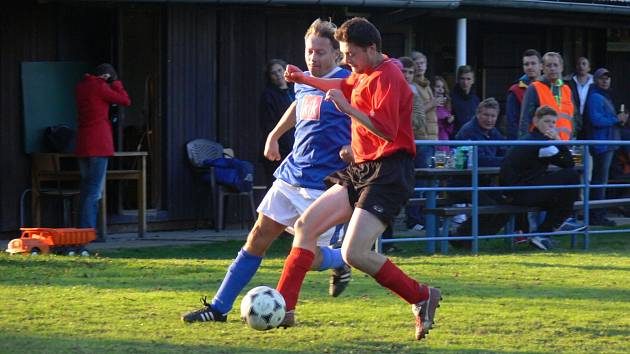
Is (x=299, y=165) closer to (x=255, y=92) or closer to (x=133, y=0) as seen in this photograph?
(x=133, y=0)

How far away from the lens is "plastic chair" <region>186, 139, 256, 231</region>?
16312 millimetres

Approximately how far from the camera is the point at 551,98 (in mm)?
14523

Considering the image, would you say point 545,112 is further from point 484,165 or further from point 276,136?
point 276,136

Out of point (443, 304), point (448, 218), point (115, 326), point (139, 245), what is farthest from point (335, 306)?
point (139, 245)

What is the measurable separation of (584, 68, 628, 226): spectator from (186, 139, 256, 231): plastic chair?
4162mm

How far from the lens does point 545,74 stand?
576 inches

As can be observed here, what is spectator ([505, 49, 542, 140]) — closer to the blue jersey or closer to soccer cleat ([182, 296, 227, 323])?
the blue jersey

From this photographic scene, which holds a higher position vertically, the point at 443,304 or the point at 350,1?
the point at 350,1

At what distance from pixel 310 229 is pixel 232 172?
8.40 m

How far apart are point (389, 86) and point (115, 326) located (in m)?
2.19

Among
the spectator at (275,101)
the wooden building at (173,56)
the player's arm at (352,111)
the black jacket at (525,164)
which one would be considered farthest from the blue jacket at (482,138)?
the player's arm at (352,111)

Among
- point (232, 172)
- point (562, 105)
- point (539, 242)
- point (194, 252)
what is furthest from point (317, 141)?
point (232, 172)

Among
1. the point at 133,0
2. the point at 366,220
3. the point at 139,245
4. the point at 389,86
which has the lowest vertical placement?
the point at 139,245

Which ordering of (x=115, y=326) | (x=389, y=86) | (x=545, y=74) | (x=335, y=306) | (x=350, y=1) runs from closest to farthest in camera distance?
(x=389, y=86), (x=115, y=326), (x=335, y=306), (x=545, y=74), (x=350, y=1)
